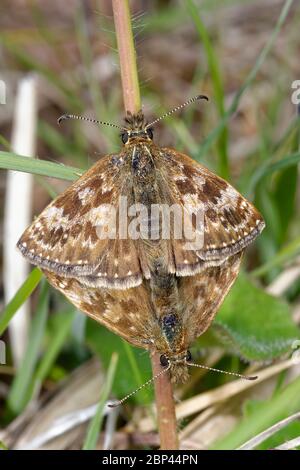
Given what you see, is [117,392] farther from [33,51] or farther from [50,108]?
[33,51]

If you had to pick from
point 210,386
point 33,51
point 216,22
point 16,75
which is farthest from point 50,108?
point 210,386

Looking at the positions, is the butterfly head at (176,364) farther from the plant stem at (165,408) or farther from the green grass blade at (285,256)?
the green grass blade at (285,256)

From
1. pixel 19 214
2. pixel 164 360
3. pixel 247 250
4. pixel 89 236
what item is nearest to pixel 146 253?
pixel 89 236

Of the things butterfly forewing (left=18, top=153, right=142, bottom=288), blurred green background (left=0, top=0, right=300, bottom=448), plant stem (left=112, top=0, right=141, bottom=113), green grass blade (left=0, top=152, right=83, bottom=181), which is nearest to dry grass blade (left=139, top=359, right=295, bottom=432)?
blurred green background (left=0, top=0, right=300, bottom=448)

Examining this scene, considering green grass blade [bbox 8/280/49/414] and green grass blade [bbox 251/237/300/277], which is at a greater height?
green grass blade [bbox 251/237/300/277]

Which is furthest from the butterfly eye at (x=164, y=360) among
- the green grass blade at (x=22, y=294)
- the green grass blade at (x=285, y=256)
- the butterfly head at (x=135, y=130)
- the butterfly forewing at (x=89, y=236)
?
the green grass blade at (x=285, y=256)

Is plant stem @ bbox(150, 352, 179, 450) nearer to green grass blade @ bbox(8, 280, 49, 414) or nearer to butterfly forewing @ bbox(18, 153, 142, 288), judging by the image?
butterfly forewing @ bbox(18, 153, 142, 288)
